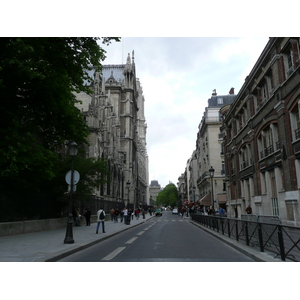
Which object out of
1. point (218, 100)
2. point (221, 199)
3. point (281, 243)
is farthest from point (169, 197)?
point (281, 243)

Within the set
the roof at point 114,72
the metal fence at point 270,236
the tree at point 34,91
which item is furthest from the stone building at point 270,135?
the roof at point 114,72

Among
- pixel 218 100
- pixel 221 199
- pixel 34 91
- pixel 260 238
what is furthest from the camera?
pixel 218 100

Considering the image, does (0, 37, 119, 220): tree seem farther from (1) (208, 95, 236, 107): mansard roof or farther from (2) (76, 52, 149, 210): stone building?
(1) (208, 95, 236, 107): mansard roof

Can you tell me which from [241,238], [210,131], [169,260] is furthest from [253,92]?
[210,131]

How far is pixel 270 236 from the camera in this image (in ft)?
24.8

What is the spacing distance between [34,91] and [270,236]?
1057cm

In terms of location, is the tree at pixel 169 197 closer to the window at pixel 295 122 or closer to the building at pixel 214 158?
the building at pixel 214 158

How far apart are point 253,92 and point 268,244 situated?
1832 centimetres

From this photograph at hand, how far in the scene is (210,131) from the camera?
47781 millimetres

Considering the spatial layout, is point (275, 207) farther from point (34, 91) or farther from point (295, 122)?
point (34, 91)

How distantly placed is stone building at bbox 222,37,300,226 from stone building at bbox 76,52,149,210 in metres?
15.2

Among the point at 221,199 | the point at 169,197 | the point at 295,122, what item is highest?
the point at 169,197

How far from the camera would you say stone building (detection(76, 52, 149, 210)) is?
37969 mm

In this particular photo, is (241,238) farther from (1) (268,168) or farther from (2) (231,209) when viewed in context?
(2) (231,209)
